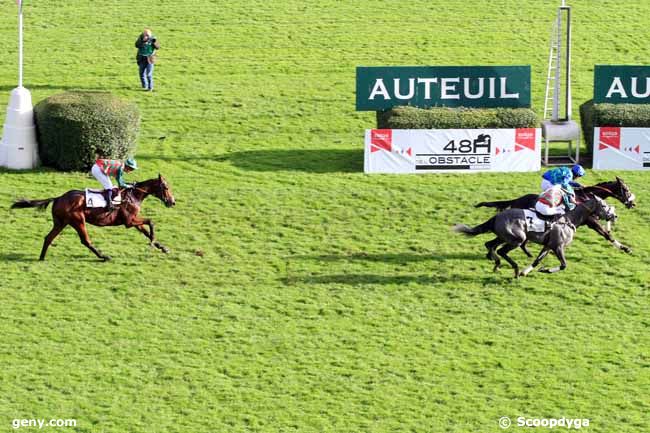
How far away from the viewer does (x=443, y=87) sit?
31.4 m

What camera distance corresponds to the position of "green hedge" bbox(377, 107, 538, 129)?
99.3 ft

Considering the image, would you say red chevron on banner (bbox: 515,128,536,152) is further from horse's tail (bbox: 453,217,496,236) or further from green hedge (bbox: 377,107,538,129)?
horse's tail (bbox: 453,217,496,236)

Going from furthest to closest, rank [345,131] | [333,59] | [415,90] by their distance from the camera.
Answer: [333,59], [345,131], [415,90]

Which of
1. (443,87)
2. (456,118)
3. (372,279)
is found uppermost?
(443,87)

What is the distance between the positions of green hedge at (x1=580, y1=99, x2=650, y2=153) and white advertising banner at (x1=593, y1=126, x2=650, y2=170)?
0.30 m

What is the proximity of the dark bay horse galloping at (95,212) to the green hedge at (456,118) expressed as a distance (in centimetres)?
689

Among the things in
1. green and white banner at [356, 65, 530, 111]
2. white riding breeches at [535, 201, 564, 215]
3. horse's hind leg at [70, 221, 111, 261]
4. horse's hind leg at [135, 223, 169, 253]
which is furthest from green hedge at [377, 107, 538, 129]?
horse's hind leg at [70, 221, 111, 261]

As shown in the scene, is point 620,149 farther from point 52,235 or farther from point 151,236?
point 52,235

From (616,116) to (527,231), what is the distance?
7.46m

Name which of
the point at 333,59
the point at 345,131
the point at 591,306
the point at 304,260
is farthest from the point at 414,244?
the point at 333,59

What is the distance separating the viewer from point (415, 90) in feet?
103

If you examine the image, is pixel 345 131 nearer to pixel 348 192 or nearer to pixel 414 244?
pixel 348 192

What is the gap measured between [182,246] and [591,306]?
25.3ft

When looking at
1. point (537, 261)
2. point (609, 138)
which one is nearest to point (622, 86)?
point (609, 138)
